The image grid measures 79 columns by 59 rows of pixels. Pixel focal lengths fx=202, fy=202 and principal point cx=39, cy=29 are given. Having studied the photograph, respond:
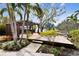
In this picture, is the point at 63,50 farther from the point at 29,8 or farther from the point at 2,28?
the point at 2,28

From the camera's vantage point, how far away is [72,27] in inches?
120

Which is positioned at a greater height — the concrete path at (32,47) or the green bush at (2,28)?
the green bush at (2,28)

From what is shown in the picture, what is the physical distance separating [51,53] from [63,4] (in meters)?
0.76

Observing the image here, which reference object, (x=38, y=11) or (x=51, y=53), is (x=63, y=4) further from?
(x=51, y=53)

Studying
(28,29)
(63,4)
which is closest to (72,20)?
(63,4)

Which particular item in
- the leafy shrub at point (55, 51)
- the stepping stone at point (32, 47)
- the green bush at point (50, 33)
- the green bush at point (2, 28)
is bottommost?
the leafy shrub at point (55, 51)

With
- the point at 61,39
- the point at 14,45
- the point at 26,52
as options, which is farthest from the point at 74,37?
the point at 14,45

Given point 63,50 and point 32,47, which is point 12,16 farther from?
point 63,50

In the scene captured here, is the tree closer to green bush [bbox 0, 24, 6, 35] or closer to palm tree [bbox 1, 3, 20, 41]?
palm tree [bbox 1, 3, 20, 41]

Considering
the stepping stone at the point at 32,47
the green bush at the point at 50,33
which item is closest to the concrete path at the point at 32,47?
the stepping stone at the point at 32,47

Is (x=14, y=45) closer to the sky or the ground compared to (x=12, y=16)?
closer to the ground

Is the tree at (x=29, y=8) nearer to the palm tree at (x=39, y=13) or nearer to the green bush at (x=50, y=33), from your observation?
the palm tree at (x=39, y=13)

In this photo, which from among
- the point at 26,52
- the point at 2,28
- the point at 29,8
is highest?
the point at 29,8

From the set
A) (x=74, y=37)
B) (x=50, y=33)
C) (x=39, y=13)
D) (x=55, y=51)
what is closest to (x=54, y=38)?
(x=50, y=33)
